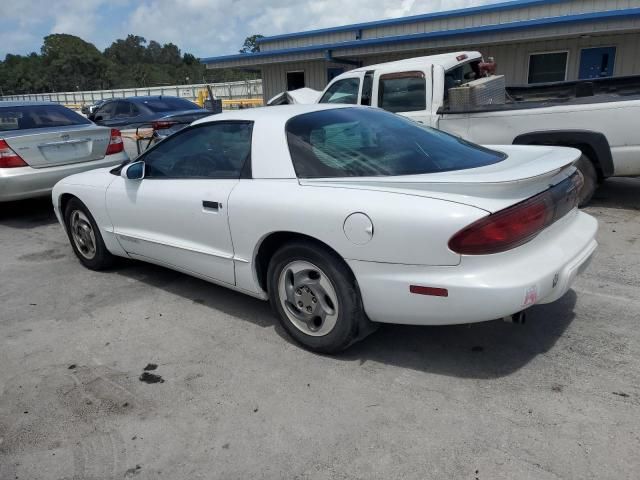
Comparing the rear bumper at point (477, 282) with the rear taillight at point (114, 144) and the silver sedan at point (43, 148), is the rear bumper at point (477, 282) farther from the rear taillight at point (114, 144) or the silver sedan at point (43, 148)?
the rear taillight at point (114, 144)

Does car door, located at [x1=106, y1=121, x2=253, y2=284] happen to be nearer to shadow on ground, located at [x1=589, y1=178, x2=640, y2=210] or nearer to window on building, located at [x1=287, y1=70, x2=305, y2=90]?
shadow on ground, located at [x1=589, y1=178, x2=640, y2=210]

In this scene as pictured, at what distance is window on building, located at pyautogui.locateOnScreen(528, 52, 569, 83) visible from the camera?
13.1m

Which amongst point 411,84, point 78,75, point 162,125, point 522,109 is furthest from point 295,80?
point 78,75

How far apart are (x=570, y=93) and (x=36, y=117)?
762cm

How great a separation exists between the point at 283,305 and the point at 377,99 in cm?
473

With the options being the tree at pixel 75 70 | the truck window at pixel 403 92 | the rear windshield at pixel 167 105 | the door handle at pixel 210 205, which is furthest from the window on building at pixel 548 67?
the tree at pixel 75 70

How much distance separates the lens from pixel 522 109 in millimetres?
6008

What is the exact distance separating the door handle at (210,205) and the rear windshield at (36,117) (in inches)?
192

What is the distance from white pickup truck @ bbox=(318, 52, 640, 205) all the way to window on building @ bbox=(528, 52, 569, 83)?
5.97m

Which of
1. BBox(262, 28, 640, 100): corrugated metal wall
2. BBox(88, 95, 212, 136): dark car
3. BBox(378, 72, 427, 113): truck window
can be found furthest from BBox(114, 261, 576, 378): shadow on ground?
BBox(262, 28, 640, 100): corrugated metal wall

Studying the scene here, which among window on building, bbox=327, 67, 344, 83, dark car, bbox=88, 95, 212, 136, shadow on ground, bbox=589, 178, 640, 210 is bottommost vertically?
shadow on ground, bbox=589, 178, 640, 210

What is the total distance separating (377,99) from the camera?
7266mm

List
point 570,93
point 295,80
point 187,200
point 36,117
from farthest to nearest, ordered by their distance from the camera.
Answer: point 295,80 < point 570,93 < point 36,117 < point 187,200

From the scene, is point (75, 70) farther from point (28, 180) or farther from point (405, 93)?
point (405, 93)
